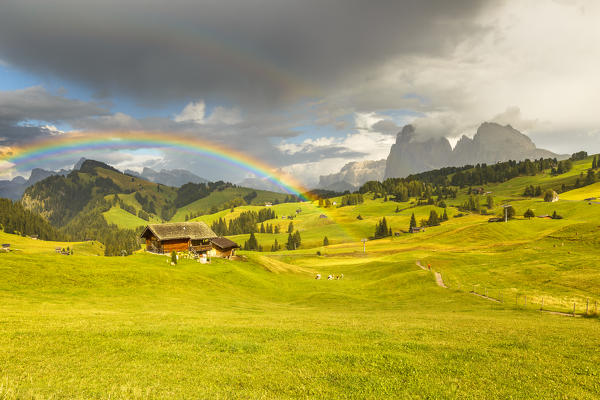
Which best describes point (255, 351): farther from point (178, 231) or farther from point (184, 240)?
point (184, 240)

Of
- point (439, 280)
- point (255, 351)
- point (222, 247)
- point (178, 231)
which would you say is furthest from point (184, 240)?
point (255, 351)

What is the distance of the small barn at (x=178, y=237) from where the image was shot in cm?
8256

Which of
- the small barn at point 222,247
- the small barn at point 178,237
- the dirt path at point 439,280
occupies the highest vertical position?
the small barn at point 178,237

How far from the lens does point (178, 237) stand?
3290 inches

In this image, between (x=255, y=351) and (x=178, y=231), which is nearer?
(x=255, y=351)

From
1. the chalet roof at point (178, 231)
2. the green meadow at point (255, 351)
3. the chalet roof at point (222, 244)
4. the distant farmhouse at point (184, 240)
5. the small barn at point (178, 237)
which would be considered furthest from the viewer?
the chalet roof at point (222, 244)

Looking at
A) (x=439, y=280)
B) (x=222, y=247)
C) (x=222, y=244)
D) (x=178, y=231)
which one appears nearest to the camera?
(x=439, y=280)

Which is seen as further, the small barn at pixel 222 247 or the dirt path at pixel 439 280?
the small barn at pixel 222 247

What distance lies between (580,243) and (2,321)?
103285mm

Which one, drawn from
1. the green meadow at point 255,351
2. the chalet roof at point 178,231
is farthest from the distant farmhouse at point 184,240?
the green meadow at point 255,351

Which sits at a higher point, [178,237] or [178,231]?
[178,231]

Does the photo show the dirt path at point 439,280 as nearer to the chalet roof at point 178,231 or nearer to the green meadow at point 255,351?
the green meadow at point 255,351

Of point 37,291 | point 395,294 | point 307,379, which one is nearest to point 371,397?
point 307,379

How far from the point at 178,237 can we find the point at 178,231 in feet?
7.53
